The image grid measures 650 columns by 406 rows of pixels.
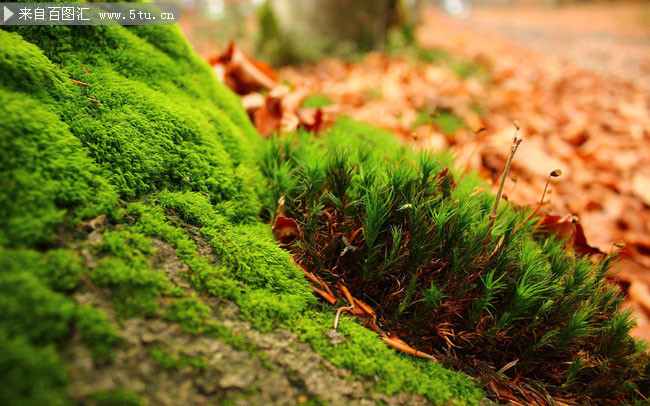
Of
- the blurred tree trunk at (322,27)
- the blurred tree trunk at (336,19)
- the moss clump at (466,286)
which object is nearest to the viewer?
the moss clump at (466,286)

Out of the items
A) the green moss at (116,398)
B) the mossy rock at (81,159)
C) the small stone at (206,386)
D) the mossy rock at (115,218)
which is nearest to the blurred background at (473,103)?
the mossy rock at (81,159)

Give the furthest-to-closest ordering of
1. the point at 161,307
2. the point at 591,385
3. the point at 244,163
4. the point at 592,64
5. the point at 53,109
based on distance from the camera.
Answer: the point at 592,64, the point at 244,163, the point at 591,385, the point at 53,109, the point at 161,307

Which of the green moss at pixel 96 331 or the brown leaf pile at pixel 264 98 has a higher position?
the brown leaf pile at pixel 264 98

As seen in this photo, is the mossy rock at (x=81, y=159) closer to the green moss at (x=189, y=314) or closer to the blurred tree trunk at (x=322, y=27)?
the green moss at (x=189, y=314)

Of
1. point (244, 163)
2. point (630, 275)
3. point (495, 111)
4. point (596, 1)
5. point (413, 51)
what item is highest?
point (596, 1)

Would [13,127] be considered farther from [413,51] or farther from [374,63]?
[413,51]

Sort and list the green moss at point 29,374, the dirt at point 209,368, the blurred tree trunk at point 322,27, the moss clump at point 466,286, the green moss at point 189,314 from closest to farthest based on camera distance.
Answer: the green moss at point 29,374, the dirt at point 209,368, the green moss at point 189,314, the moss clump at point 466,286, the blurred tree trunk at point 322,27

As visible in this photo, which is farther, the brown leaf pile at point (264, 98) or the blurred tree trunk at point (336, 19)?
the blurred tree trunk at point (336, 19)

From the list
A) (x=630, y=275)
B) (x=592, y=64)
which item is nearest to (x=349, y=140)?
(x=630, y=275)
